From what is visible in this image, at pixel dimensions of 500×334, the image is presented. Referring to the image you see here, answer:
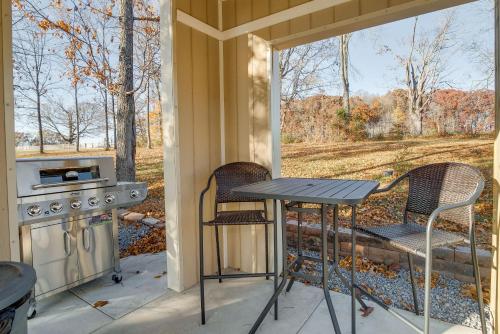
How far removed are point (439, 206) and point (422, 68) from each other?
3652 millimetres

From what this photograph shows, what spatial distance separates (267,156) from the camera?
2.57 meters

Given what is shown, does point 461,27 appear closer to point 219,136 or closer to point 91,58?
point 219,136

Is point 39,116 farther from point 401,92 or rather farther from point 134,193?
point 401,92

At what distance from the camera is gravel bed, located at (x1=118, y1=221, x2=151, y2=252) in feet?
12.3

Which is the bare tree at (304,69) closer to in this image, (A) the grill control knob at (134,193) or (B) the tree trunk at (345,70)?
(B) the tree trunk at (345,70)

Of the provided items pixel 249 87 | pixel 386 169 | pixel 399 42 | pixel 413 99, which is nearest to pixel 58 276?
pixel 249 87

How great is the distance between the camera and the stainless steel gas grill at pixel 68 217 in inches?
76.0

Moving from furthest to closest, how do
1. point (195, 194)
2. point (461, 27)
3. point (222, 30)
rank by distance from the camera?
point (461, 27)
point (222, 30)
point (195, 194)

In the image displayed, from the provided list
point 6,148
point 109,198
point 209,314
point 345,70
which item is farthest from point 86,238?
point 345,70

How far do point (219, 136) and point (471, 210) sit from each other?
200 centimetres

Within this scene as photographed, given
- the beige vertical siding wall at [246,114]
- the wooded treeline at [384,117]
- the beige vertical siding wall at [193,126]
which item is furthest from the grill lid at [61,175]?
the wooded treeline at [384,117]

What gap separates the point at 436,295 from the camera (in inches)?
92.0

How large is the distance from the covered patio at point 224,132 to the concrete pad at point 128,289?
102mm

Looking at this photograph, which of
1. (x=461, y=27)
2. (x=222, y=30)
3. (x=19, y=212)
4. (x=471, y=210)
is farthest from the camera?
(x=461, y=27)
